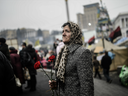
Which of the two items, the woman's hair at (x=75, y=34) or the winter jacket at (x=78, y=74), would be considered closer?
the winter jacket at (x=78, y=74)

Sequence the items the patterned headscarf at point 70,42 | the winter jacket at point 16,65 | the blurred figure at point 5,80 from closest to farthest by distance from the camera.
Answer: the patterned headscarf at point 70,42, the blurred figure at point 5,80, the winter jacket at point 16,65

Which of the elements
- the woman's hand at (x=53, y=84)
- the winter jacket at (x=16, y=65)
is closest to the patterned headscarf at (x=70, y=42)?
the woman's hand at (x=53, y=84)

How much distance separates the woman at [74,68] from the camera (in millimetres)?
1376

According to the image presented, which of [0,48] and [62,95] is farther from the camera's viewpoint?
[0,48]

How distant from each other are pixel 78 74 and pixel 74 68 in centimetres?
10

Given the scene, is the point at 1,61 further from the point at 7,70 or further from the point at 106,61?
the point at 106,61

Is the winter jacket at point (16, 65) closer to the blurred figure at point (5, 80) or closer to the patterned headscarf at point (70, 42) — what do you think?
the blurred figure at point (5, 80)

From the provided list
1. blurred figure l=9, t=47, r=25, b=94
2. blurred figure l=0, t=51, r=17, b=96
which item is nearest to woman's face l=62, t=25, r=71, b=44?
blurred figure l=0, t=51, r=17, b=96

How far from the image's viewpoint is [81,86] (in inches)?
54.1

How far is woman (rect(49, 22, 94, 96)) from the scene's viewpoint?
138 centimetres

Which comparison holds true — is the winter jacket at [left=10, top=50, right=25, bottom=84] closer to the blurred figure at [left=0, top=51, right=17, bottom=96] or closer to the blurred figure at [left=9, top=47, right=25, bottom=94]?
the blurred figure at [left=9, top=47, right=25, bottom=94]

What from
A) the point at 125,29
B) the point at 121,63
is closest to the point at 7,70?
the point at 121,63

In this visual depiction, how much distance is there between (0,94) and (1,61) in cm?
48

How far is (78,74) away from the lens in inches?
55.8
